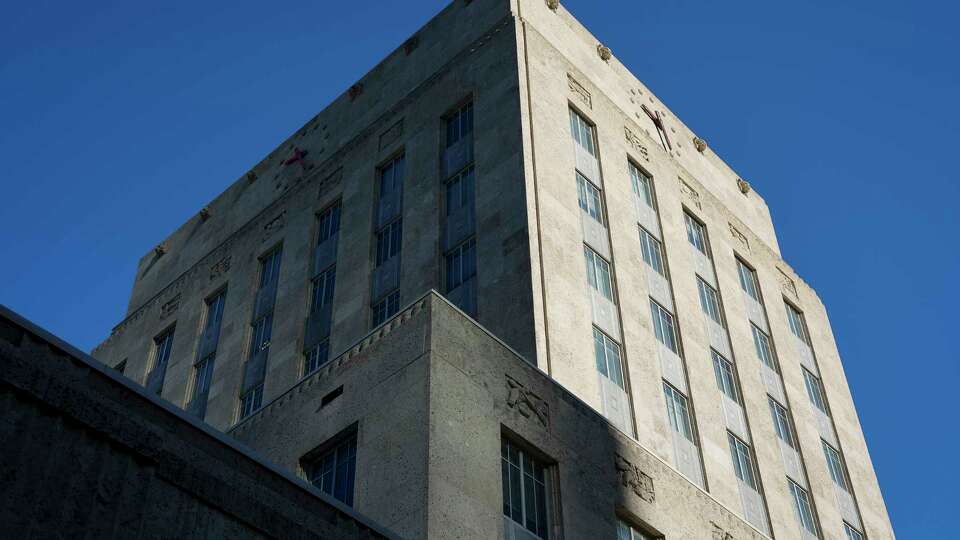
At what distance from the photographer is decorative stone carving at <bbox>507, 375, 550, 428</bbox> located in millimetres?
28938

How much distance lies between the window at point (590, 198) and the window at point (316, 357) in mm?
10813

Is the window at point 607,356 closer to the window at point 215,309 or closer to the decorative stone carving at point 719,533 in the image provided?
the decorative stone carving at point 719,533

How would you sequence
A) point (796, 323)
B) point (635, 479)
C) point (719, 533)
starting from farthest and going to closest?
point (796, 323) → point (719, 533) → point (635, 479)

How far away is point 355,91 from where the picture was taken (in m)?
55.8

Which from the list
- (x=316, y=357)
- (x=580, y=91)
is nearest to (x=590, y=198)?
(x=580, y=91)

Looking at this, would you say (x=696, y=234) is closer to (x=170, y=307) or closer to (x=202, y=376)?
(x=202, y=376)

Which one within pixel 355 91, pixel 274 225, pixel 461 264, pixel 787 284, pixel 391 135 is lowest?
pixel 461 264

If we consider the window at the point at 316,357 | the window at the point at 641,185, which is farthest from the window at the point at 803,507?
the window at the point at 316,357

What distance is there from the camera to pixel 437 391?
2653 centimetres

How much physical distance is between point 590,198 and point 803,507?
14.2 m

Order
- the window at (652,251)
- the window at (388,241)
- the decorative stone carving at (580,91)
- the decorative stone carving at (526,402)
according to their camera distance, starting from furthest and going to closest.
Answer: the decorative stone carving at (580,91) → the window at (652,251) → the window at (388,241) → the decorative stone carving at (526,402)

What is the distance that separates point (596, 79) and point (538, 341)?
18.5 metres

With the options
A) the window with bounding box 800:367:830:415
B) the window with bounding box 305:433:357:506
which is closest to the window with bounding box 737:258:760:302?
the window with bounding box 800:367:830:415

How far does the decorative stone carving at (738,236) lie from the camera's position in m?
55.1
